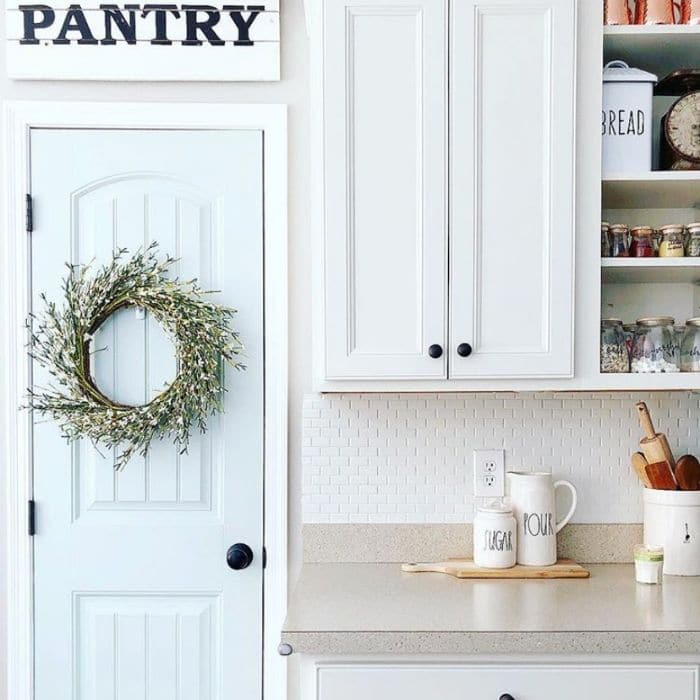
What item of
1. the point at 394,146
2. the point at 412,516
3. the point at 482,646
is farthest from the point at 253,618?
the point at 394,146

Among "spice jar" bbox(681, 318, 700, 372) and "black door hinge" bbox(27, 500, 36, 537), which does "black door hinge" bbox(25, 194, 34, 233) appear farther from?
"spice jar" bbox(681, 318, 700, 372)

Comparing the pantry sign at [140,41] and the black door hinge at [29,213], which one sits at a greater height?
the pantry sign at [140,41]

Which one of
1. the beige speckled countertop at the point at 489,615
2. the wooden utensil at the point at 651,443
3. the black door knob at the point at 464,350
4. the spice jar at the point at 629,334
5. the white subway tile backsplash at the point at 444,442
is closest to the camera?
the beige speckled countertop at the point at 489,615

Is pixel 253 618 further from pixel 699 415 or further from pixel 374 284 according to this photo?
pixel 699 415

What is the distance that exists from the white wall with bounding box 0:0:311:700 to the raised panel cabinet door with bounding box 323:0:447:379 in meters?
0.38

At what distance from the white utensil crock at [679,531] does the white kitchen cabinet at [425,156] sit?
1.90 feet

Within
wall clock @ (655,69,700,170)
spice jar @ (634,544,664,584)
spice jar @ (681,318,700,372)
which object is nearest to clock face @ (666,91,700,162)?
wall clock @ (655,69,700,170)

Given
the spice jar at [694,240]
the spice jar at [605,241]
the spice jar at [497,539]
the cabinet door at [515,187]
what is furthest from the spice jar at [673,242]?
the spice jar at [497,539]

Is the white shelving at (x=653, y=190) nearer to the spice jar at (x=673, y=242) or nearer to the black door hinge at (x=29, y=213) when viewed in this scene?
the spice jar at (x=673, y=242)

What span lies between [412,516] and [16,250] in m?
1.23

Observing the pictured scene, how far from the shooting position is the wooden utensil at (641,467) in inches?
88.1

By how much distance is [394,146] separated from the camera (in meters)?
2.01

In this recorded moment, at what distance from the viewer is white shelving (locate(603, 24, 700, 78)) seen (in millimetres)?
2061

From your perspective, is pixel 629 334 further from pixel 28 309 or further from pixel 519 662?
pixel 28 309
